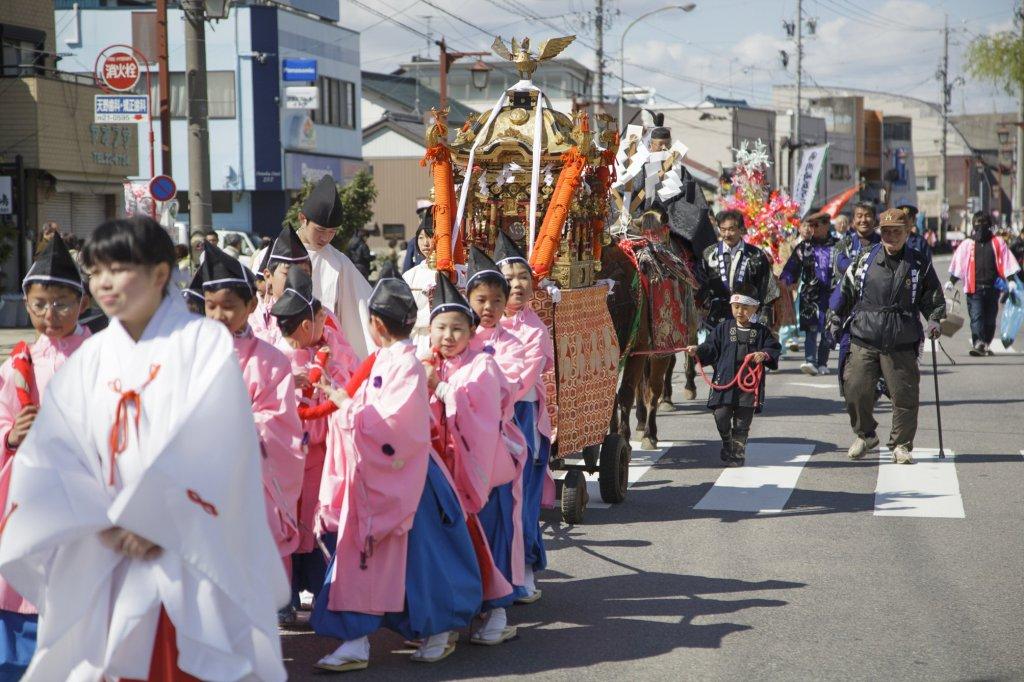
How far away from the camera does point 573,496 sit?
8.09 metres

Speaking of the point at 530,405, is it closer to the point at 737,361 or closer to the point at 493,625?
the point at 493,625

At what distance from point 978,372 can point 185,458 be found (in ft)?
49.5

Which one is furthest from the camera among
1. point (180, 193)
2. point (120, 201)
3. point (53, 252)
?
point (180, 193)

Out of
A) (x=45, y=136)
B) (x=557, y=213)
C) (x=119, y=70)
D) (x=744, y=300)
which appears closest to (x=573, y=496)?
(x=557, y=213)

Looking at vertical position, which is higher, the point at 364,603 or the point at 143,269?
the point at 143,269

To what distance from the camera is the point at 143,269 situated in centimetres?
370

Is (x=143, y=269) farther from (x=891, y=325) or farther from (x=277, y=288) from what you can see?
(x=891, y=325)

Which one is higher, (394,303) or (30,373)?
(394,303)

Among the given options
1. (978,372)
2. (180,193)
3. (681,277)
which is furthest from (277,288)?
(180,193)

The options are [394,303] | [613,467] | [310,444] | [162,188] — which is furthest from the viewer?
[162,188]

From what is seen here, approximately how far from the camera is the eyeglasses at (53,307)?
5.02 m

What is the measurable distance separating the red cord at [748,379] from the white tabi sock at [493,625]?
4.16 metres

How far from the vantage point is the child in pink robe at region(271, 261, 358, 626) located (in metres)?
5.80

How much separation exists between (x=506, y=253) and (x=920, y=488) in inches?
163
